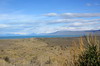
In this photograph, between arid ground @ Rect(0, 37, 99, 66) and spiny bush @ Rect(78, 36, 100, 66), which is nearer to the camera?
spiny bush @ Rect(78, 36, 100, 66)

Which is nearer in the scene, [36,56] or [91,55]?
[91,55]

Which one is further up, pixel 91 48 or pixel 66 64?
pixel 91 48

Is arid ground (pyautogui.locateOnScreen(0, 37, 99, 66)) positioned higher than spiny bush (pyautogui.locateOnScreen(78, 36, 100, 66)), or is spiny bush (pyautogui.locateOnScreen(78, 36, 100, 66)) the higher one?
spiny bush (pyautogui.locateOnScreen(78, 36, 100, 66))

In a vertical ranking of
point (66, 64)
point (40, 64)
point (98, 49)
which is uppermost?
point (98, 49)

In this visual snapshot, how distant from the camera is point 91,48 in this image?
29.7 feet

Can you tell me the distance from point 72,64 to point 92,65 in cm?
105

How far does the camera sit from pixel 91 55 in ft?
29.2

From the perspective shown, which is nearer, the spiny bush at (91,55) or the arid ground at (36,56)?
the spiny bush at (91,55)

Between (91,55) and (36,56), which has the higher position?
(91,55)

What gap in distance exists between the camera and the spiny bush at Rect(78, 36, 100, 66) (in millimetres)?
8750

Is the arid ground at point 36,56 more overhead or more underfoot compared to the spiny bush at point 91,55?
more underfoot

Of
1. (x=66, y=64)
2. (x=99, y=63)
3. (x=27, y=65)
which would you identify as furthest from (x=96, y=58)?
(x=27, y=65)

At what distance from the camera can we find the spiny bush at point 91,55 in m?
8.75

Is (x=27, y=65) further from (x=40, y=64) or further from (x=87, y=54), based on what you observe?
(x=87, y=54)
